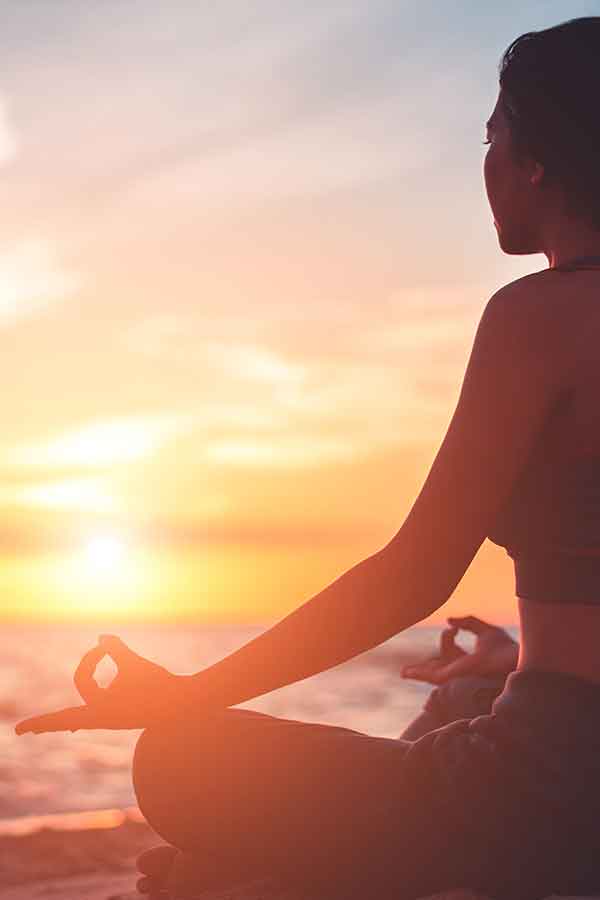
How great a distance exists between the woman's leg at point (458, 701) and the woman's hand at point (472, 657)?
0.04 meters

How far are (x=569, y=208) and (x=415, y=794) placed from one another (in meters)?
Result: 1.29

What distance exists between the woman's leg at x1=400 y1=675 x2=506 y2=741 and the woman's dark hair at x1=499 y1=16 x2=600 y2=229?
1.73m

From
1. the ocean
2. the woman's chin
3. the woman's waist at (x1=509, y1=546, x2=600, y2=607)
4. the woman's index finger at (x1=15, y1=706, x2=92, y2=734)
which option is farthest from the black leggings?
the ocean

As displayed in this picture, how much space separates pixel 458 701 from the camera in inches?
144

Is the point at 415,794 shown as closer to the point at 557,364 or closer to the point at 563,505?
the point at 563,505

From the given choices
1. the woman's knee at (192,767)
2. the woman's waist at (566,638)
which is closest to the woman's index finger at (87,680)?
the woman's knee at (192,767)

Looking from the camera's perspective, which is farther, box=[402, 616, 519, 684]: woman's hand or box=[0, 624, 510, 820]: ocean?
box=[0, 624, 510, 820]: ocean

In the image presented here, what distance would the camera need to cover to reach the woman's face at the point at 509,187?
8.11 ft

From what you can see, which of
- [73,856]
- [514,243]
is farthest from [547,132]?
[73,856]

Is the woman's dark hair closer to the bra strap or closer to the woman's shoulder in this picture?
the bra strap

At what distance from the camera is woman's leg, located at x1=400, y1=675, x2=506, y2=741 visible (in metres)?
3.60

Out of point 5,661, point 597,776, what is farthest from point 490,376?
point 5,661

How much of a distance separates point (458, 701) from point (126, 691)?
4.69 ft

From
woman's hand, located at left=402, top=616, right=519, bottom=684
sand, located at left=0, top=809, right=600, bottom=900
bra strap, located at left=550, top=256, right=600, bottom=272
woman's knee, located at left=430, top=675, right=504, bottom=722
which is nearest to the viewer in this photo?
bra strap, located at left=550, top=256, right=600, bottom=272
